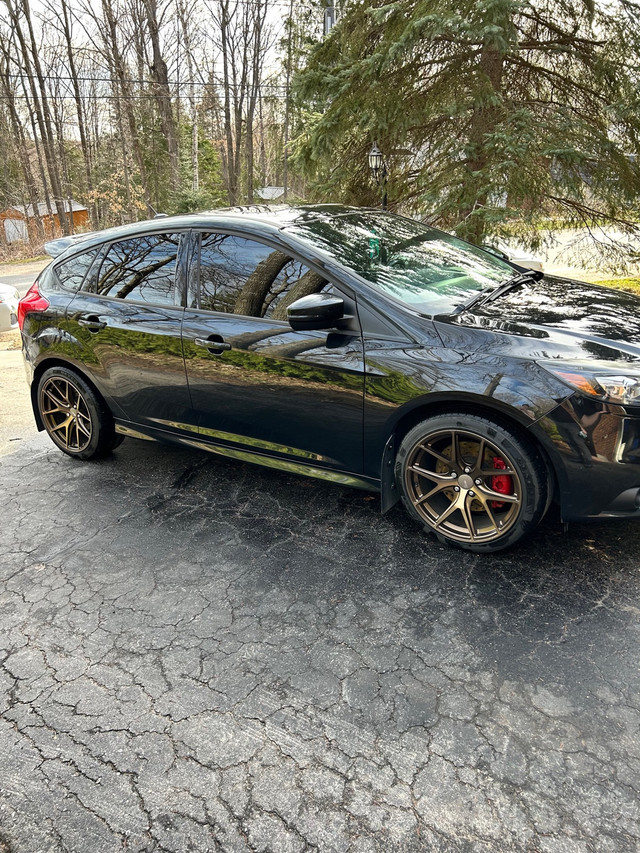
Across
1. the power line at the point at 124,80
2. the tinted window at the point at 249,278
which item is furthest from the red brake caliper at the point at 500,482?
the power line at the point at 124,80

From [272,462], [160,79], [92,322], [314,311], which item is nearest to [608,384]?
[314,311]

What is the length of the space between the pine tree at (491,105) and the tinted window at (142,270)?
4970mm

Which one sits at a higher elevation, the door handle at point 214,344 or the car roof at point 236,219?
the car roof at point 236,219

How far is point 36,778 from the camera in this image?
1929 millimetres

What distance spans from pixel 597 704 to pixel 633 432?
1066 millimetres

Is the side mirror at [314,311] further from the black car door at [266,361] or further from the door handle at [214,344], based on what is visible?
the door handle at [214,344]

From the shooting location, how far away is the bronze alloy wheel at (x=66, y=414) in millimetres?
4090

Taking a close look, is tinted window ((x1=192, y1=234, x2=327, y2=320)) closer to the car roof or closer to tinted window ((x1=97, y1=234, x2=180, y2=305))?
the car roof

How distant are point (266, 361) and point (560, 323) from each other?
1463mm

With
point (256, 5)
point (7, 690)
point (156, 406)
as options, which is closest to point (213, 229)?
point (156, 406)

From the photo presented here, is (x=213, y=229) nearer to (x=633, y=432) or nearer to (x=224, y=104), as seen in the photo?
(x=633, y=432)

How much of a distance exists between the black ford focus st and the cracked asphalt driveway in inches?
16.1

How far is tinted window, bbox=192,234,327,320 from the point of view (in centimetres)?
311

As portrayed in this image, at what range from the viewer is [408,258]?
3414 millimetres
